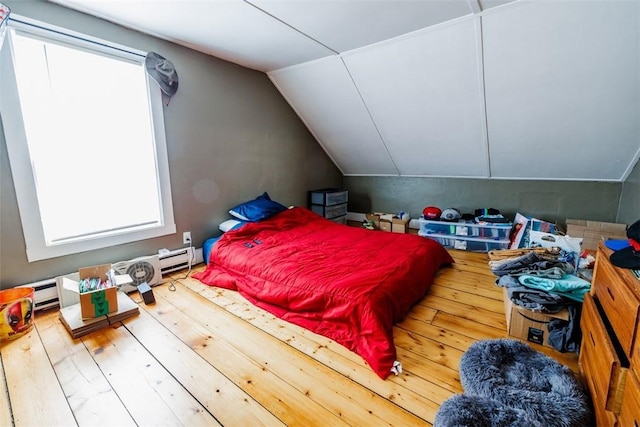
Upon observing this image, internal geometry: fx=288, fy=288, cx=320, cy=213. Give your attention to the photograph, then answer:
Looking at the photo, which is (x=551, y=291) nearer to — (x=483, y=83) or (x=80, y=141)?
(x=483, y=83)

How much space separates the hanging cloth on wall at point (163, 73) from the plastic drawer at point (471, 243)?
10.8ft

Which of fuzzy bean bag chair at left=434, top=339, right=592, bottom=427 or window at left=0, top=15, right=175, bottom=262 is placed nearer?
fuzzy bean bag chair at left=434, top=339, right=592, bottom=427

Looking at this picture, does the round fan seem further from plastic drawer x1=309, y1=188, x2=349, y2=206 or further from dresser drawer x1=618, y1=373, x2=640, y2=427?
dresser drawer x1=618, y1=373, x2=640, y2=427

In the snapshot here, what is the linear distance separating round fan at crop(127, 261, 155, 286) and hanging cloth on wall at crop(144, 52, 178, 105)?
57.6 inches

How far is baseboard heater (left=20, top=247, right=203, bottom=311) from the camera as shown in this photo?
2.06m

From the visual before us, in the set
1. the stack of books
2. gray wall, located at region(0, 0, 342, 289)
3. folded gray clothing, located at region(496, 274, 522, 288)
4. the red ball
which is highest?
gray wall, located at region(0, 0, 342, 289)

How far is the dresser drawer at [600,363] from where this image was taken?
3.16 feet

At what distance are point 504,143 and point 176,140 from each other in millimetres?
3321

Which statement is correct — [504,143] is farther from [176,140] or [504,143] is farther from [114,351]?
[114,351]

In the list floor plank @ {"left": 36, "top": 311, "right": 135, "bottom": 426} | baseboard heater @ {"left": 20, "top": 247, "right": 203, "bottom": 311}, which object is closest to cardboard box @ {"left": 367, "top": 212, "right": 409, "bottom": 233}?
baseboard heater @ {"left": 20, "top": 247, "right": 203, "bottom": 311}

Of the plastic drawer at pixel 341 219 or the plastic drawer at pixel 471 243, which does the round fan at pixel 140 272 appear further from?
the plastic drawer at pixel 471 243

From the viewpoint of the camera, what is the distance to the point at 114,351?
66.6 inches

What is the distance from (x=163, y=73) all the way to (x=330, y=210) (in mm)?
2588

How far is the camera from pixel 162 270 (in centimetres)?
271
